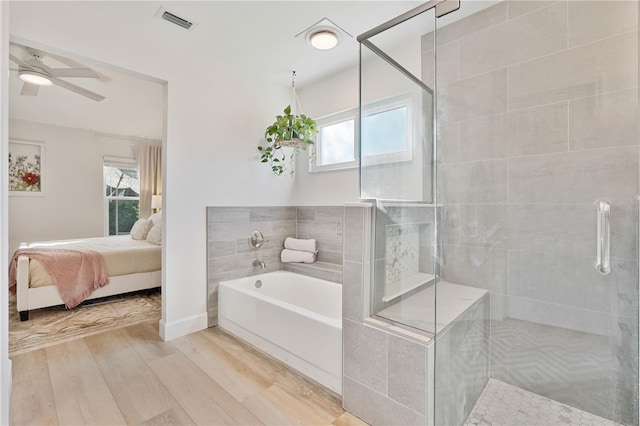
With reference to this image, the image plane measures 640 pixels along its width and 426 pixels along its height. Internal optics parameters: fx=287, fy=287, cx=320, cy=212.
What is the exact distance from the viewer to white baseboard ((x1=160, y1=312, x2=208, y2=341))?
2.32 metres

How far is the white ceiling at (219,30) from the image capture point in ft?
6.10

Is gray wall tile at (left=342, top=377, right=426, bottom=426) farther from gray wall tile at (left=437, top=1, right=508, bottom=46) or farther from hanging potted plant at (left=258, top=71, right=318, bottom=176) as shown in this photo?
gray wall tile at (left=437, top=1, right=508, bottom=46)

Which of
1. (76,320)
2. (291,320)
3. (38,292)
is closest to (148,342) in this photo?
(76,320)

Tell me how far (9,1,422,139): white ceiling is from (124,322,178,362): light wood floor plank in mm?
2083

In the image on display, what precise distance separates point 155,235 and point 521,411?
3976mm

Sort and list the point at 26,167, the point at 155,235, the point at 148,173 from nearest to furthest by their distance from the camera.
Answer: the point at 155,235 < the point at 26,167 < the point at 148,173

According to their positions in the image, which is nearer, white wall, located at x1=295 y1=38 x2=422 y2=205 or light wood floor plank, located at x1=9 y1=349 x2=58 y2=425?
light wood floor plank, located at x1=9 y1=349 x2=58 y2=425

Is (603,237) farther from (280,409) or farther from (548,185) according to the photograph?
(280,409)

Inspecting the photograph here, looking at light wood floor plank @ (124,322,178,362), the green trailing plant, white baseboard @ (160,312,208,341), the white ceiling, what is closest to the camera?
the white ceiling

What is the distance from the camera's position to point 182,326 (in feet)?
7.89

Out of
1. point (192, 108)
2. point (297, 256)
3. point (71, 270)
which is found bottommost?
point (71, 270)

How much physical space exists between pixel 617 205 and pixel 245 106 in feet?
9.28

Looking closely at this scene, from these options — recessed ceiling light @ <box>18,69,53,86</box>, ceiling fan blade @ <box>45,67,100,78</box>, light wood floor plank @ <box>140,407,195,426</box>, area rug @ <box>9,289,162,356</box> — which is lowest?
light wood floor plank @ <box>140,407,195,426</box>

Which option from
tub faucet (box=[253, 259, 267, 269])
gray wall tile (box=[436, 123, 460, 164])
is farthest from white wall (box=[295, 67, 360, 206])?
gray wall tile (box=[436, 123, 460, 164])
